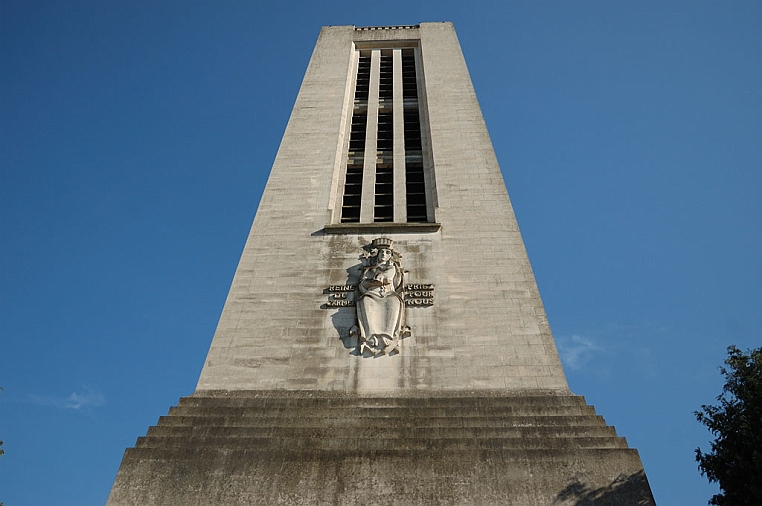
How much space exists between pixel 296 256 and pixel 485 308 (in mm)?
6131

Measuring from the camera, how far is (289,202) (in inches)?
870

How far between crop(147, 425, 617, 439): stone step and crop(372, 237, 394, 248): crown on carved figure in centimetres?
652

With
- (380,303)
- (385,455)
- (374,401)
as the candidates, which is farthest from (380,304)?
(385,455)

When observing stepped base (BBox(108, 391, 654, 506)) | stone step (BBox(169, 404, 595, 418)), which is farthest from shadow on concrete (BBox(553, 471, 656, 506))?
stone step (BBox(169, 404, 595, 418))

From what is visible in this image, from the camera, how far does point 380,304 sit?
17125mm

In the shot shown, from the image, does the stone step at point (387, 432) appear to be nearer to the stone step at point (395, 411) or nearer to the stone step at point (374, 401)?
the stone step at point (395, 411)

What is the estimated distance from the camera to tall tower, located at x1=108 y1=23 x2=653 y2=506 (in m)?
12.7

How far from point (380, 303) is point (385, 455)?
4.93 meters

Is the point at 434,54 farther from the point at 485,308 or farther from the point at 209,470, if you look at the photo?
the point at 209,470

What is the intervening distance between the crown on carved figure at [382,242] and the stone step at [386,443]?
6891 mm

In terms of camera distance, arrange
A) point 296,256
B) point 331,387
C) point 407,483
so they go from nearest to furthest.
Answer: point 407,483 → point 331,387 → point 296,256

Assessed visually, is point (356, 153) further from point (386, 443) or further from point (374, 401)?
point (386, 443)

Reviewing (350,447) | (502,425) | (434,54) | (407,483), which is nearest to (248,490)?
(350,447)

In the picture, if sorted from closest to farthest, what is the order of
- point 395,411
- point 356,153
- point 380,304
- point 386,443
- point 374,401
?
point 386,443
point 395,411
point 374,401
point 380,304
point 356,153
